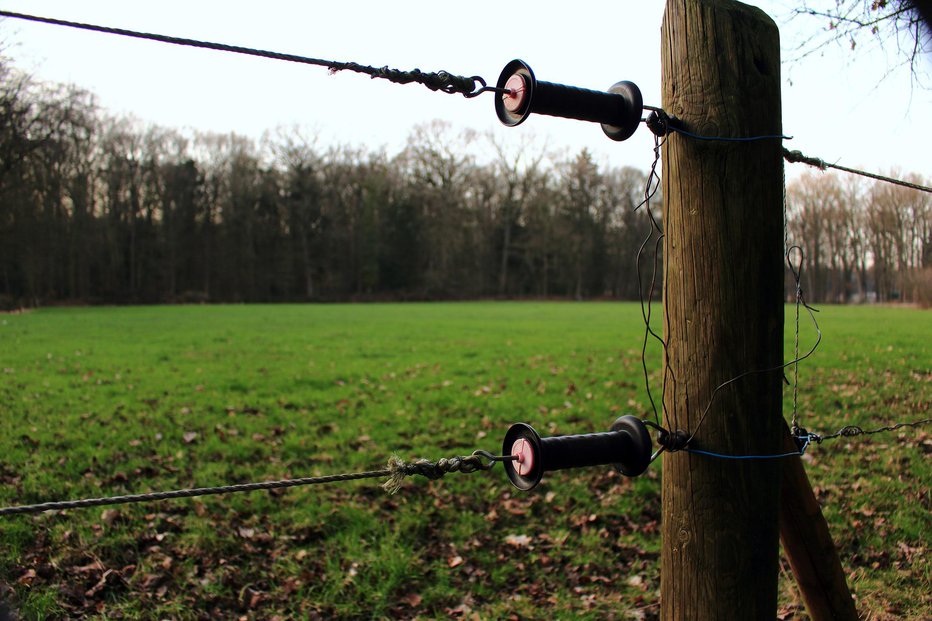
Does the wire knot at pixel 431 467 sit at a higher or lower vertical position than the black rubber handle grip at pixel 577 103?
lower

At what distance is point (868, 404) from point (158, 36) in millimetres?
7800

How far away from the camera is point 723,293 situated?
167 cm

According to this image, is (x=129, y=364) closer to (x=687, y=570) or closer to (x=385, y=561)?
(x=385, y=561)

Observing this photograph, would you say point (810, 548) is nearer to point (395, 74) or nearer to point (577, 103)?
point (577, 103)

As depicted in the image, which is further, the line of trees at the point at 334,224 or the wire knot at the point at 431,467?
the line of trees at the point at 334,224

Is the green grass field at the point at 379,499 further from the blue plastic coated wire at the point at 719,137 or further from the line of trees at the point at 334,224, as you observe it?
the line of trees at the point at 334,224

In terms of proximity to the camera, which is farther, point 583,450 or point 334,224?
point 334,224

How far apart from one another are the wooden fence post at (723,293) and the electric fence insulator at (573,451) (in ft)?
0.63

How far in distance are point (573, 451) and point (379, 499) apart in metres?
4.32

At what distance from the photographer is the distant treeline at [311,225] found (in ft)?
129

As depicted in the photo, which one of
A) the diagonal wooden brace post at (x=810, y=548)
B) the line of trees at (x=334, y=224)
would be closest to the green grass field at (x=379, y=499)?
the diagonal wooden brace post at (x=810, y=548)

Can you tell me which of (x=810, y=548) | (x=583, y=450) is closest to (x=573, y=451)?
(x=583, y=450)

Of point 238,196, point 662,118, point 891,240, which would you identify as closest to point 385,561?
point 662,118

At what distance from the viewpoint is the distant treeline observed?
39469mm
